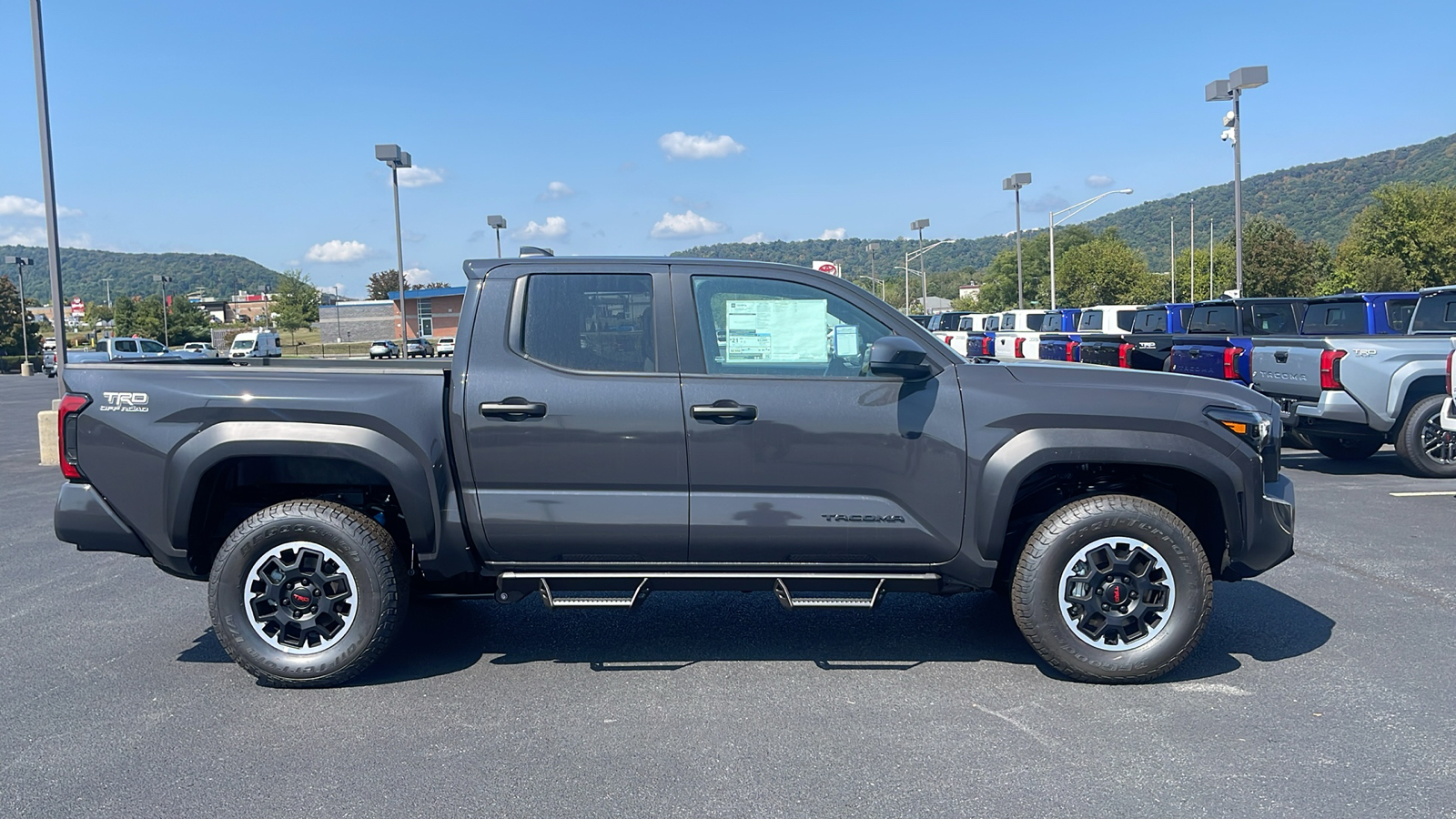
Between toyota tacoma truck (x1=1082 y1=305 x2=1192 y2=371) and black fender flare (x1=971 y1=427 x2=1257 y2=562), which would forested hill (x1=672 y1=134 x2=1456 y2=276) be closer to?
toyota tacoma truck (x1=1082 y1=305 x2=1192 y2=371)

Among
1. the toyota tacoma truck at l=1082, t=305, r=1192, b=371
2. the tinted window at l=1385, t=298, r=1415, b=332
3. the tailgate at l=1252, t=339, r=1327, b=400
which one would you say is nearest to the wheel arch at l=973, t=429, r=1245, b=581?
the toyota tacoma truck at l=1082, t=305, r=1192, b=371

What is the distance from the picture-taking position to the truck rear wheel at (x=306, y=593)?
4383mm

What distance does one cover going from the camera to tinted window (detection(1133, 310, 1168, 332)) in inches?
771

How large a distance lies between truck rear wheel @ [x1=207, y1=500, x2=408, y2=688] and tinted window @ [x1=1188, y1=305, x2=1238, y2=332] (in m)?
14.5

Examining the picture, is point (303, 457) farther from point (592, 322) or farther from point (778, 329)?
point (778, 329)

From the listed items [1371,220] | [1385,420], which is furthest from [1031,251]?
[1385,420]

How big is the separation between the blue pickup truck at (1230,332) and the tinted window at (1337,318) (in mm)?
252

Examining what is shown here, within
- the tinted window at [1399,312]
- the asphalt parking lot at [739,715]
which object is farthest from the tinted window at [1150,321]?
the asphalt parking lot at [739,715]

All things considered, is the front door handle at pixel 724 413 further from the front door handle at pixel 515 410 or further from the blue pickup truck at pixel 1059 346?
the blue pickup truck at pixel 1059 346

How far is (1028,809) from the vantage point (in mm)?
3275

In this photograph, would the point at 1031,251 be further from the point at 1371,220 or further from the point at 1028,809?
the point at 1028,809

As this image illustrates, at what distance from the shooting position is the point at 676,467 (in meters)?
4.33

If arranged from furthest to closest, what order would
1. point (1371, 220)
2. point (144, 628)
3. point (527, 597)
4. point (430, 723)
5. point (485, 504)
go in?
point (1371, 220), point (527, 597), point (144, 628), point (485, 504), point (430, 723)

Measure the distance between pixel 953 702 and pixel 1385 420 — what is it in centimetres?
761
